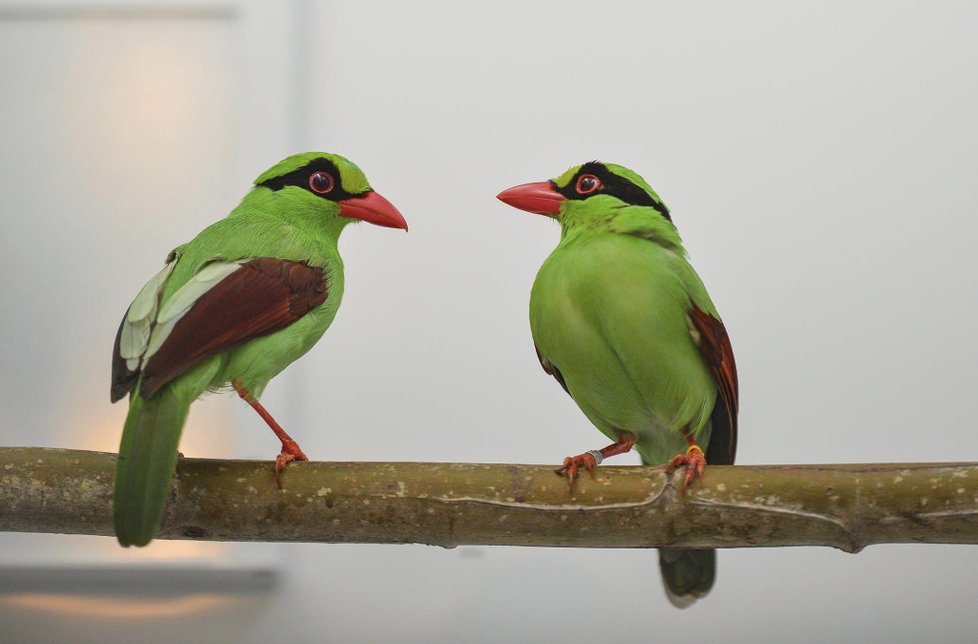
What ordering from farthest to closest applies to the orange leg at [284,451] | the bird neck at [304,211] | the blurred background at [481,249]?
the blurred background at [481,249]
the bird neck at [304,211]
the orange leg at [284,451]

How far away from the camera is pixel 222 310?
1573 mm

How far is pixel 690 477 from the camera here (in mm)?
1596

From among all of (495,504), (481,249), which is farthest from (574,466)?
(481,249)

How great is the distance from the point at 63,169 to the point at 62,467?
1400 mm

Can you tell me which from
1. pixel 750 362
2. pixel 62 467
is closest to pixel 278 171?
pixel 62 467

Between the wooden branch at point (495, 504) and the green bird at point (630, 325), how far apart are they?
91mm

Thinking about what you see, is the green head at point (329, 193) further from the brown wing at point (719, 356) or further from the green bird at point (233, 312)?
the brown wing at point (719, 356)

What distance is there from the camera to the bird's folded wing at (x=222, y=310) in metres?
1.51

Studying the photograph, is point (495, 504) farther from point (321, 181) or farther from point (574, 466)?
point (321, 181)

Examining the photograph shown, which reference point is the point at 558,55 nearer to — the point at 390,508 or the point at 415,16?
the point at 415,16

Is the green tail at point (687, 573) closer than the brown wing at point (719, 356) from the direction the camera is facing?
No

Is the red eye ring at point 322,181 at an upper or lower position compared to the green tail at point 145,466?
Result: upper

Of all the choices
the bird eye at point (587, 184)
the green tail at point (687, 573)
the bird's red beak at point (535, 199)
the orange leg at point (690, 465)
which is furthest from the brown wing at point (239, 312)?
the green tail at point (687, 573)

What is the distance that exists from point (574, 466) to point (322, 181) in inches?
30.8
